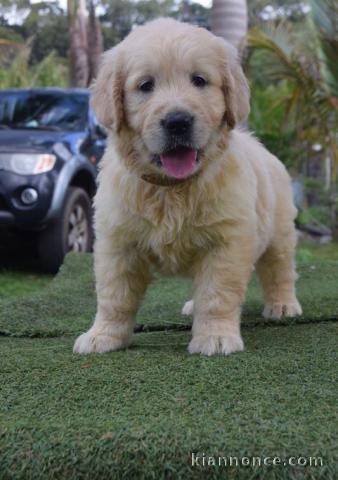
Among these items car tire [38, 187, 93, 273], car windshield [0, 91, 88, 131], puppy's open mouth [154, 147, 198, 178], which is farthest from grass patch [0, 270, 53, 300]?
puppy's open mouth [154, 147, 198, 178]

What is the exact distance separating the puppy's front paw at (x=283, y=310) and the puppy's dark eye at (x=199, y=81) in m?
1.68

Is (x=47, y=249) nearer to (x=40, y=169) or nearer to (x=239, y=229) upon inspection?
(x=40, y=169)

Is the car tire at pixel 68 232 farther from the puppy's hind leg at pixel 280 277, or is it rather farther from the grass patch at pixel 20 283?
the puppy's hind leg at pixel 280 277

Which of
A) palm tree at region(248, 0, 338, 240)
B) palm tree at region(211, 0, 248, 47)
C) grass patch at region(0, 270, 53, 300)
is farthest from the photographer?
palm tree at region(248, 0, 338, 240)

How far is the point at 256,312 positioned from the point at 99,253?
1605mm

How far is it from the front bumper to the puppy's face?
10.8 ft

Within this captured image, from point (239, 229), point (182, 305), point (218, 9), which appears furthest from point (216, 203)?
point (218, 9)

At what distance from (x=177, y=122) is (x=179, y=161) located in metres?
0.22

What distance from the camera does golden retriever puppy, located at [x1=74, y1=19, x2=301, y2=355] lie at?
3.01 m

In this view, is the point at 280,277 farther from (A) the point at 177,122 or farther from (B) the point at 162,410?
(B) the point at 162,410

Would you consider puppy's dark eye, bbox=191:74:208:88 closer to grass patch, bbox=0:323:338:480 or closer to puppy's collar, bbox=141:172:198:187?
puppy's collar, bbox=141:172:198:187

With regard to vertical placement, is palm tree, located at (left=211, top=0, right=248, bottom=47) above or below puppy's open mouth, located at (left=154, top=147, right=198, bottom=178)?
below

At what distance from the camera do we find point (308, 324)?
3842 millimetres

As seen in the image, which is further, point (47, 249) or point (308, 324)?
point (47, 249)
